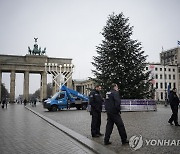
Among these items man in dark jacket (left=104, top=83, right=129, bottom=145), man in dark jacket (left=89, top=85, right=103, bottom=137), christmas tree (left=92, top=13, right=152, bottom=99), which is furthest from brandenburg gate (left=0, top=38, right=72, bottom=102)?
man in dark jacket (left=104, top=83, right=129, bottom=145)

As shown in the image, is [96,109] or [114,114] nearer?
[114,114]

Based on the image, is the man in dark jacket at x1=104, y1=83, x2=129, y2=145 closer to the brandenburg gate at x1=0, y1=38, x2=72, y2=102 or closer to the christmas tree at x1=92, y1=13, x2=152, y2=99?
the christmas tree at x1=92, y1=13, x2=152, y2=99

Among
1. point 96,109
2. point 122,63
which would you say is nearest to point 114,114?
point 96,109

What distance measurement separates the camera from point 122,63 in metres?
27.2

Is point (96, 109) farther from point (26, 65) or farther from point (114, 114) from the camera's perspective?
point (26, 65)

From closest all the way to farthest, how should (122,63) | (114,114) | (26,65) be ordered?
(114,114) < (122,63) < (26,65)

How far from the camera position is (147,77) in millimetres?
27000

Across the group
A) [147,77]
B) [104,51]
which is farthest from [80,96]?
[147,77]

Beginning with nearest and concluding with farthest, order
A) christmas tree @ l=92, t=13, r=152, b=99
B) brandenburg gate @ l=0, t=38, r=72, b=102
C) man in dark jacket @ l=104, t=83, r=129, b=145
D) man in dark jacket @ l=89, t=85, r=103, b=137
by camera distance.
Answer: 1. man in dark jacket @ l=104, t=83, r=129, b=145
2. man in dark jacket @ l=89, t=85, r=103, b=137
3. christmas tree @ l=92, t=13, r=152, b=99
4. brandenburg gate @ l=0, t=38, r=72, b=102

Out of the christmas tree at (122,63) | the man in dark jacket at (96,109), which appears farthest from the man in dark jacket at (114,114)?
the christmas tree at (122,63)

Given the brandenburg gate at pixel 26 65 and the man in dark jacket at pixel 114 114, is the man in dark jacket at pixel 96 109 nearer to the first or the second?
the man in dark jacket at pixel 114 114

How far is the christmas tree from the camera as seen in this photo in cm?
2661

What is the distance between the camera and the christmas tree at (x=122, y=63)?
26.6m

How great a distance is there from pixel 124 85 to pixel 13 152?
20.6 m
